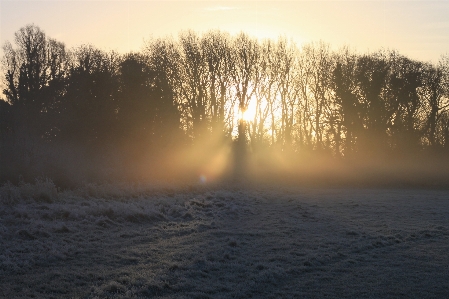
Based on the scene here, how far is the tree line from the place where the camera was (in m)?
38.8

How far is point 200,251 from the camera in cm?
1279

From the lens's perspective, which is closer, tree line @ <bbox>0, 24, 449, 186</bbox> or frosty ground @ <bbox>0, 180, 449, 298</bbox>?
frosty ground @ <bbox>0, 180, 449, 298</bbox>

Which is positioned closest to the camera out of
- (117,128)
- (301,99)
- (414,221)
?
(414,221)

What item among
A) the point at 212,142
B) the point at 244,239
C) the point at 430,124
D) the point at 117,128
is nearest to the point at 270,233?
the point at 244,239

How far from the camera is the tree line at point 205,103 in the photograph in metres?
38.8

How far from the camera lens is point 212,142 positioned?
52.3 metres

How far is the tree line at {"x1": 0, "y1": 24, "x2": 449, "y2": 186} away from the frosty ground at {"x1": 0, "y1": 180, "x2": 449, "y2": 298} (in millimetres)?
A: 11534

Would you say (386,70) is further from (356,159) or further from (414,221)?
(414,221)

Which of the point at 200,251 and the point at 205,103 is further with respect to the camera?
the point at 205,103

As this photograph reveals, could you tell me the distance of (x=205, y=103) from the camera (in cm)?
5541

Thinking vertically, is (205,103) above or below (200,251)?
above

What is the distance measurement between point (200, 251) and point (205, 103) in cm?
4343

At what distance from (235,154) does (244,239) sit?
38.7m

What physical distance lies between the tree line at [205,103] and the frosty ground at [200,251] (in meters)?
11.5
